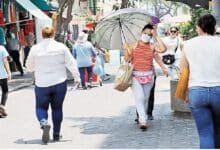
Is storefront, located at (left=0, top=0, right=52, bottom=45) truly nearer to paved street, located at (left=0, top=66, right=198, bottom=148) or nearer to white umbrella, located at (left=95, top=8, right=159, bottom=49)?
paved street, located at (left=0, top=66, right=198, bottom=148)

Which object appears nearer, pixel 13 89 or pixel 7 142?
pixel 7 142

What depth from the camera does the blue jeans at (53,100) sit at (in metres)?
8.77

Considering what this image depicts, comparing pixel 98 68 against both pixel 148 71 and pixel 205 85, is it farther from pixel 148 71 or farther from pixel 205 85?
pixel 205 85

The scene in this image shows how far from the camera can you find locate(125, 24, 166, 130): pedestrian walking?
9.95 metres

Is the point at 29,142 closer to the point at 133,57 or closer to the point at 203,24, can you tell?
the point at 133,57

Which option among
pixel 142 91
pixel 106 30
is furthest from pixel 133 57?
pixel 106 30

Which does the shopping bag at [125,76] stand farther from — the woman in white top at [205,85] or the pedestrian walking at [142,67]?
the woman in white top at [205,85]

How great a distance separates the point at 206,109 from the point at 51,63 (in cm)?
327

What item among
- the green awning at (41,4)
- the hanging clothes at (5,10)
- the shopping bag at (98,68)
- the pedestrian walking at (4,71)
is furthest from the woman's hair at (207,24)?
the green awning at (41,4)

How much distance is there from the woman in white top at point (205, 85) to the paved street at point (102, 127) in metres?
2.38

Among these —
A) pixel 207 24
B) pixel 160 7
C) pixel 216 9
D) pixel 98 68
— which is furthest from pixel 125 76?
pixel 160 7

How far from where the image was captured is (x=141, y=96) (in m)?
9.92

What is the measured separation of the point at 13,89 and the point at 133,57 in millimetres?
9311

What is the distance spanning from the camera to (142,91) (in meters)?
9.99
